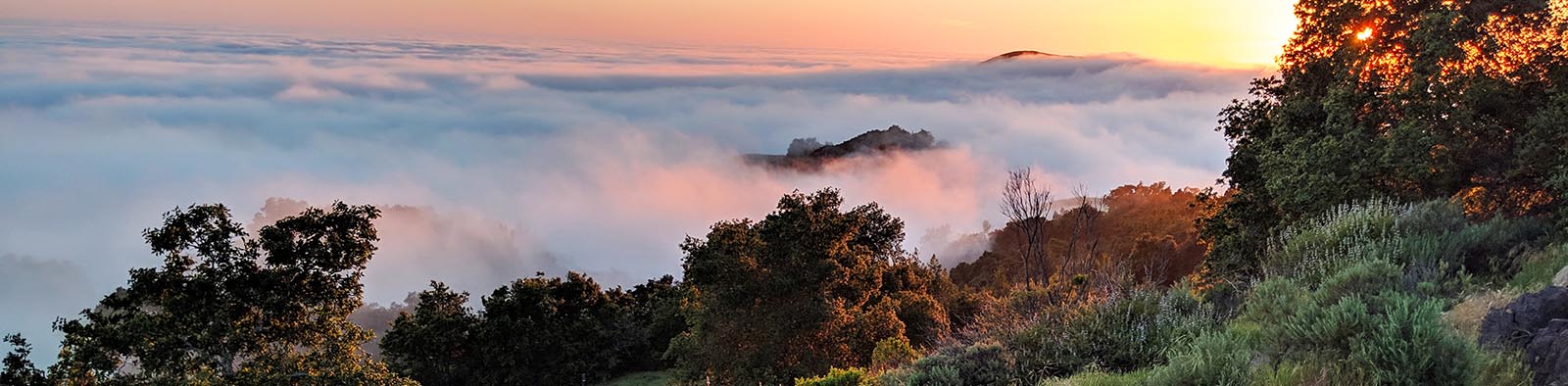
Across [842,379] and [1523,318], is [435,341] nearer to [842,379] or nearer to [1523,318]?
[842,379]

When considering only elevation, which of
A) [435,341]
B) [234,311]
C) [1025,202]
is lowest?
[435,341]

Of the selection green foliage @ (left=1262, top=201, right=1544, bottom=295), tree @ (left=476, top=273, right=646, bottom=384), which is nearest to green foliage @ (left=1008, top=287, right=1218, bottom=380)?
green foliage @ (left=1262, top=201, right=1544, bottom=295)

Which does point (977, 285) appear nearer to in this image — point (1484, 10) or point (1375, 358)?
point (1484, 10)

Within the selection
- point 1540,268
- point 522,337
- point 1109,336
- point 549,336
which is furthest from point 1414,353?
point 549,336

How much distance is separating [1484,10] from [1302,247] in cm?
617

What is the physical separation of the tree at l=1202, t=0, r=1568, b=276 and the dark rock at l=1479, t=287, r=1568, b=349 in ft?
23.6

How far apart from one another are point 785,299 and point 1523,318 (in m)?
19.7

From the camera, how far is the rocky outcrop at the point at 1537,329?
4.38 m

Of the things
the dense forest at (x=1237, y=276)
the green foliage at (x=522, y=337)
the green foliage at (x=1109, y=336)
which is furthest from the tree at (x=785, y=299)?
the green foliage at (x=522, y=337)

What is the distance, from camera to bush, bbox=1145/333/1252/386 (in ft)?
16.9

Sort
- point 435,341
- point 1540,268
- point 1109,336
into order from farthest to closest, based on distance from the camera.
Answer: point 435,341
point 1109,336
point 1540,268

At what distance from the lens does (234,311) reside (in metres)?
16.0

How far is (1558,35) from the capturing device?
466 inches

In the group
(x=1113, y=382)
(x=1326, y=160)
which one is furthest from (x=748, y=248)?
(x=1113, y=382)
